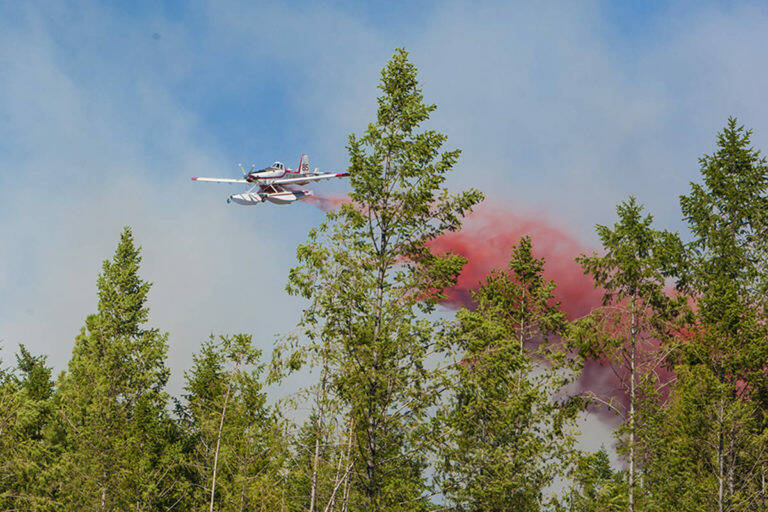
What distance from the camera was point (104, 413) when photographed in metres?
31.8

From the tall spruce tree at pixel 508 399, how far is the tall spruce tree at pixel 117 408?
16.2 metres

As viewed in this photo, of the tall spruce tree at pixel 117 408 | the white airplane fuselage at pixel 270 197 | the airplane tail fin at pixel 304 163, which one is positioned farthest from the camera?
the airplane tail fin at pixel 304 163

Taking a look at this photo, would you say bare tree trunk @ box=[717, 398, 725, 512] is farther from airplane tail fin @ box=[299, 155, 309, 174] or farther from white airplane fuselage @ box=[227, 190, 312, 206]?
airplane tail fin @ box=[299, 155, 309, 174]

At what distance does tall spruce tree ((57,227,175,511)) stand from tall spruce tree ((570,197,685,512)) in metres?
19.2

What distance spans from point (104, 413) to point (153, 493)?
12.9ft

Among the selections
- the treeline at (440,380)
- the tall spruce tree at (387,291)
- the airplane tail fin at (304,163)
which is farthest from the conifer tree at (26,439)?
the airplane tail fin at (304,163)

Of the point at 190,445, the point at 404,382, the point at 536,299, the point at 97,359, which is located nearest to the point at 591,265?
the point at 536,299

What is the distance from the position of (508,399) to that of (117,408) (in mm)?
18305

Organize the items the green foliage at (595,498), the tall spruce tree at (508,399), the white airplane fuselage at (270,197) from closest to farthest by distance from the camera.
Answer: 1. the tall spruce tree at (508,399)
2. the green foliage at (595,498)
3. the white airplane fuselage at (270,197)

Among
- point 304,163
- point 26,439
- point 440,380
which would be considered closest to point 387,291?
point 440,380

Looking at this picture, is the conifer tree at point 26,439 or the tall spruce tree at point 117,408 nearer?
the conifer tree at point 26,439

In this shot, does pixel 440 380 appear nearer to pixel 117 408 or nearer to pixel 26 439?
pixel 117 408

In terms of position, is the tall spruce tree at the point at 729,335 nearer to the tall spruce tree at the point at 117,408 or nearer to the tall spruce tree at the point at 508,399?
the tall spruce tree at the point at 508,399

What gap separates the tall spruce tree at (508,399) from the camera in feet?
52.6
